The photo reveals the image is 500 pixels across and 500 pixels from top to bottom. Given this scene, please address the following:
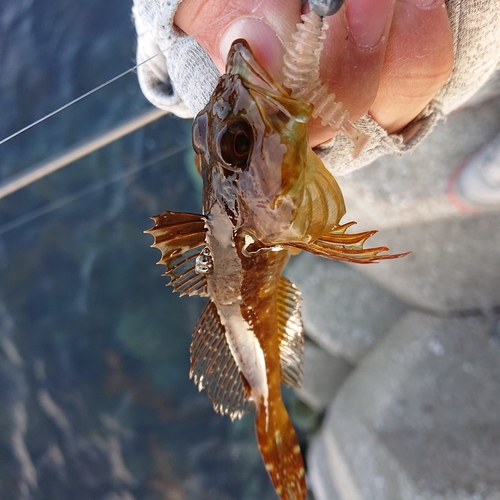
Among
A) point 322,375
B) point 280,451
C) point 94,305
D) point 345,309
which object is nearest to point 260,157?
point 280,451

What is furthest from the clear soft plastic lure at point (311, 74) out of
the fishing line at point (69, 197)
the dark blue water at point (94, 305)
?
the fishing line at point (69, 197)

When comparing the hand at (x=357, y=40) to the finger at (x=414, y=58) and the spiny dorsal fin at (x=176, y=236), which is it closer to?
the finger at (x=414, y=58)

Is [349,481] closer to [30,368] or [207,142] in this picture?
[207,142]

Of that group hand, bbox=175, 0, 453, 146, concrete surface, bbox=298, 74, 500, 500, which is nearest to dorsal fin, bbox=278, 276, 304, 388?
hand, bbox=175, 0, 453, 146

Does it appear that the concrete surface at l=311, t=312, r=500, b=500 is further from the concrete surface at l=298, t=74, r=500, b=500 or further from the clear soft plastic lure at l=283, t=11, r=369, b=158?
the clear soft plastic lure at l=283, t=11, r=369, b=158

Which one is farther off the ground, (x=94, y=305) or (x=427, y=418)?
(x=94, y=305)

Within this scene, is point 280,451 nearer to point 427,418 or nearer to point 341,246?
point 341,246

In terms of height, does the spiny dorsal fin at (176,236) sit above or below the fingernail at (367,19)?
below
